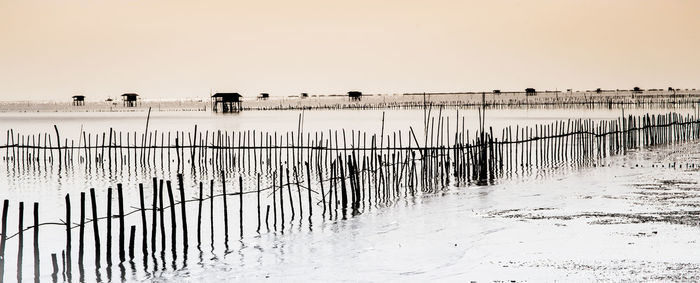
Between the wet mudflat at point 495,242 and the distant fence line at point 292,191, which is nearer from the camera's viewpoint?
the wet mudflat at point 495,242

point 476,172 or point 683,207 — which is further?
point 476,172

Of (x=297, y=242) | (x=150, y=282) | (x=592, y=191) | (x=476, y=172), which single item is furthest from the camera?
(x=476, y=172)

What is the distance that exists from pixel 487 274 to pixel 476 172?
8.99 m

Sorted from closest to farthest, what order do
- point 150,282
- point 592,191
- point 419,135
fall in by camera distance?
point 150,282 → point 592,191 → point 419,135

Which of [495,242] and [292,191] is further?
[292,191]

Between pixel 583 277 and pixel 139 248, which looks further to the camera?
pixel 139 248

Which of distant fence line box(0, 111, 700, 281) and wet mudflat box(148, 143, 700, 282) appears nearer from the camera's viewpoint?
wet mudflat box(148, 143, 700, 282)

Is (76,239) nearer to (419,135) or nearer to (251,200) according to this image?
(251,200)

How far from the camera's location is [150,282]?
905 centimetres

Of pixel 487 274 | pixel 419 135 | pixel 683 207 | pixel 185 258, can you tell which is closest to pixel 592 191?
pixel 683 207

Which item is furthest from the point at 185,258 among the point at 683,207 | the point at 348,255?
the point at 683,207

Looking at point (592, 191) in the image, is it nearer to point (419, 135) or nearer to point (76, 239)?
point (76, 239)

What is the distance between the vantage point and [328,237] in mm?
11391

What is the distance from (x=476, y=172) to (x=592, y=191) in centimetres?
309
